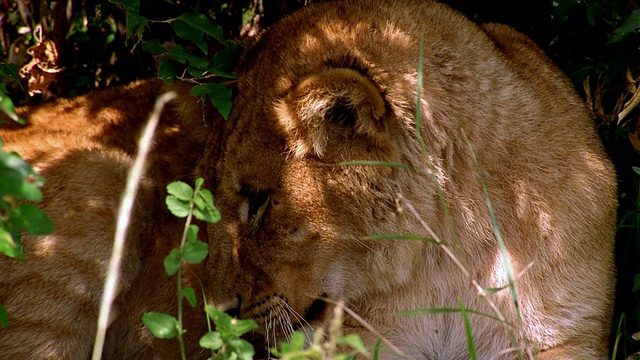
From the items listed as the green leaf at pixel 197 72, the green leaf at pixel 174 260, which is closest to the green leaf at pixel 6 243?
the green leaf at pixel 174 260

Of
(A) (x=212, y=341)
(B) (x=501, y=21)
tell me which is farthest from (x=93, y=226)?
(B) (x=501, y=21)

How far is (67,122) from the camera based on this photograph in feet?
11.8

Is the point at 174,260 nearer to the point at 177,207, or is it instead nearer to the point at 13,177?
the point at 177,207

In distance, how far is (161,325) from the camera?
2.20 metres

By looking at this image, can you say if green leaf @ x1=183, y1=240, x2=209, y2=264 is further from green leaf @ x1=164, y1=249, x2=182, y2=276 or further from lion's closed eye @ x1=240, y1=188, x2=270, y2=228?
lion's closed eye @ x1=240, y1=188, x2=270, y2=228

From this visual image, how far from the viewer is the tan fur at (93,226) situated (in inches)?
124

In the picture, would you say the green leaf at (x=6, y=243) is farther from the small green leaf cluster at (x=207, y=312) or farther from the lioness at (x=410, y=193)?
the lioness at (x=410, y=193)

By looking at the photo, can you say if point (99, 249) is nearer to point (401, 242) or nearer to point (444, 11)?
point (401, 242)

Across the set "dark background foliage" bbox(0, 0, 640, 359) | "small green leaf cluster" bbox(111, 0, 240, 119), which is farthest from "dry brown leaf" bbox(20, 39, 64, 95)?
"small green leaf cluster" bbox(111, 0, 240, 119)

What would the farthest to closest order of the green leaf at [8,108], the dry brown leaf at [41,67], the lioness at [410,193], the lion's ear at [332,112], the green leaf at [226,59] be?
the dry brown leaf at [41,67]
the green leaf at [226,59]
the lioness at [410,193]
the lion's ear at [332,112]
the green leaf at [8,108]

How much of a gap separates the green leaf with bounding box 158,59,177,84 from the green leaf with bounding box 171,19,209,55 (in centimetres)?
13

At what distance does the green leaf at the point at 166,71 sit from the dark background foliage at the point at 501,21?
21 cm

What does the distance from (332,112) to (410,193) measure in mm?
426

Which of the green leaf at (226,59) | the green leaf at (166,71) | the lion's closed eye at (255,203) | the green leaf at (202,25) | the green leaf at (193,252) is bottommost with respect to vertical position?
the lion's closed eye at (255,203)
